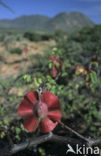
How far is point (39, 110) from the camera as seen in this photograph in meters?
0.65

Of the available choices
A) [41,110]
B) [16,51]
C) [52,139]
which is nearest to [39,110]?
[41,110]

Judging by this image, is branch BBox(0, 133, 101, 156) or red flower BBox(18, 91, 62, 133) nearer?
red flower BBox(18, 91, 62, 133)

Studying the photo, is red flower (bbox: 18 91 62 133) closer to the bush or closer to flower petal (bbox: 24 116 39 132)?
flower petal (bbox: 24 116 39 132)

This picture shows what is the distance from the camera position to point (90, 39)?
301 inches

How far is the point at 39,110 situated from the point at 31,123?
0.06 meters

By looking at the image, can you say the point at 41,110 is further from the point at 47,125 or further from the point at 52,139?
the point at 52,139

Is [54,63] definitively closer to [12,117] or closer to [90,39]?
[12,117]

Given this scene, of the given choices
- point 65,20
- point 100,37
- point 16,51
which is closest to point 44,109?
point 100,37

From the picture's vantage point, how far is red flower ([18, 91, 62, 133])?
654mm

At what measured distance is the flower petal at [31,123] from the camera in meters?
0.65

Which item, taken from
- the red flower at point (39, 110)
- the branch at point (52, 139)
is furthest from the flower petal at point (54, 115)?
the branch at point (52, 139)

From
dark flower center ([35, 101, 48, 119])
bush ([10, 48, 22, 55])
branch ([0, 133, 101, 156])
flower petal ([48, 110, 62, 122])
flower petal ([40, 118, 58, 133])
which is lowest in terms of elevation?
branch ([0, 133, 101, 156])

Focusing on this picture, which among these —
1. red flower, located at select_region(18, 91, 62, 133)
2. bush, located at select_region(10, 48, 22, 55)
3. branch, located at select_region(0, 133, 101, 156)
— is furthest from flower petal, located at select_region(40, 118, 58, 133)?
bush, located at select_region(10, 48, 22, 55)

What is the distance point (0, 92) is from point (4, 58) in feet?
25.5
